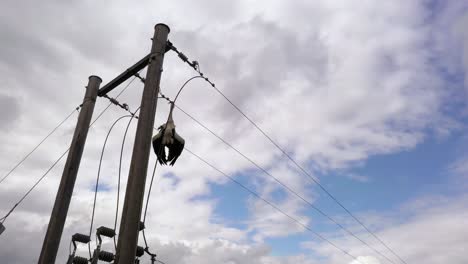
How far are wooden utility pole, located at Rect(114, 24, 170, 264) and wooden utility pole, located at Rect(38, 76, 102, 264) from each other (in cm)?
232

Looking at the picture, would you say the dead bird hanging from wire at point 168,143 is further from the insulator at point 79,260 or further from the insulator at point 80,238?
the insulator at point 80,238

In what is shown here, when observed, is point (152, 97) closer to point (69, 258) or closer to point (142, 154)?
point (142, 154)

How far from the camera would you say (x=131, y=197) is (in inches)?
180

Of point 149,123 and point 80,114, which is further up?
point 80,114

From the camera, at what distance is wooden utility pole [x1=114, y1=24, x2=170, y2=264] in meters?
4.32

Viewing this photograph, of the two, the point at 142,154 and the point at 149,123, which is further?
the point at 149,123

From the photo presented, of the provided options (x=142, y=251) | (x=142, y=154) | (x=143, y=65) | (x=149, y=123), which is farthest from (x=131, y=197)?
(x=143, y=65)

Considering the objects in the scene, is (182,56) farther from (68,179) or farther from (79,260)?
(79,260)

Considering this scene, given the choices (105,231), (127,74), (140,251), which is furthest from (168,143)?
(105,231)

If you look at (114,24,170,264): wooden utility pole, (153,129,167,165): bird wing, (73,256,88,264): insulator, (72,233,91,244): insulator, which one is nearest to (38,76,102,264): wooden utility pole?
(73,256,88,264): insulator

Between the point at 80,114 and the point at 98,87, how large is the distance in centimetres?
80

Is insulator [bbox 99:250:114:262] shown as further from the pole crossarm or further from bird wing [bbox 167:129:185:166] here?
the pole crossarm

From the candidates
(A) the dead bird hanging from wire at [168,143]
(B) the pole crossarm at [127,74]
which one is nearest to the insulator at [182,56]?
(B) the pole crossarm at [127,74]

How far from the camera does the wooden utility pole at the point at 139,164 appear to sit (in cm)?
432
